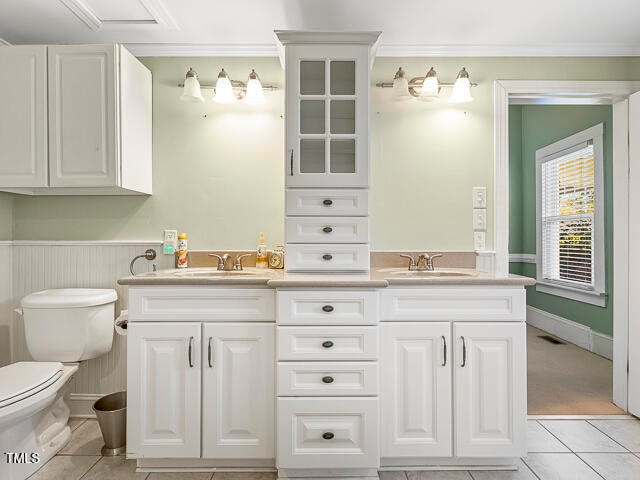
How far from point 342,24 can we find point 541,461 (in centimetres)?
251

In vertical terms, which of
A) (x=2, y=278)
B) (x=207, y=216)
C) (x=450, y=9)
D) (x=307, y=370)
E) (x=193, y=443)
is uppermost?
(x=450, y=9)

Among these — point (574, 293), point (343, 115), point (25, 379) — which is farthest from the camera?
point (574, 293)

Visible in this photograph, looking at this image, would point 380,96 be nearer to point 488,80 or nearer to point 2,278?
point 488,80

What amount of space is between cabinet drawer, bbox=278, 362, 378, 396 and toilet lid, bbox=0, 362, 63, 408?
1.05m

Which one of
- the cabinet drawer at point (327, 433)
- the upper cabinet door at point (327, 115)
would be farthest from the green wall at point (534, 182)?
the cabinet drawer at point (327, 433)

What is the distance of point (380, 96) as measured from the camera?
255 centimetres

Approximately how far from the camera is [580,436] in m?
2.24

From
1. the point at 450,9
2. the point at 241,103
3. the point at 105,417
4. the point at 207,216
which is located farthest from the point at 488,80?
the point at 105,417

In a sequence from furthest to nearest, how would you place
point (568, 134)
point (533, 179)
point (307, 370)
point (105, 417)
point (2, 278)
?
point (533, 179) → point (568, 134) → point (2, 278) → point (105, 417) → point (307, 370)

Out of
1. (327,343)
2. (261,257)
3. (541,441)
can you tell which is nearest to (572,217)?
(541,441)

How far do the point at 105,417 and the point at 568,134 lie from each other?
176 inches

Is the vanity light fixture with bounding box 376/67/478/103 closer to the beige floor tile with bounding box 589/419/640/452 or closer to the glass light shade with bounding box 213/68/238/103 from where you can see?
the glass light shade with bounding box 213/68/238/103

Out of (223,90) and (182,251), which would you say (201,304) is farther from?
(223,90)

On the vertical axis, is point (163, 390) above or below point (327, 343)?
below
